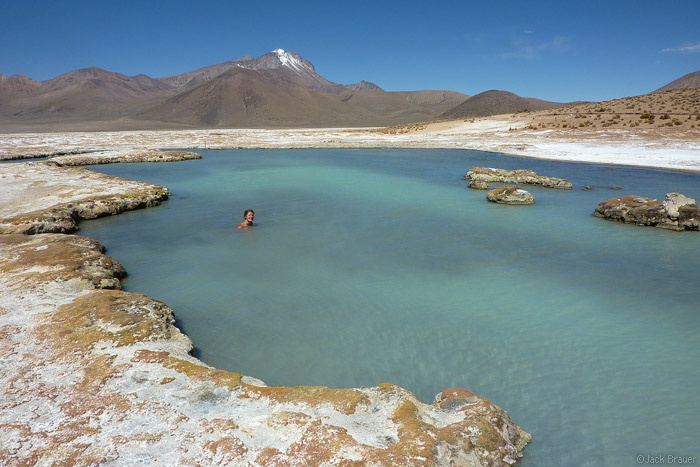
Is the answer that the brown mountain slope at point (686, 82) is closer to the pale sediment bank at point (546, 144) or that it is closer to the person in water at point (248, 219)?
the pale sediment bank at point (546, 144)

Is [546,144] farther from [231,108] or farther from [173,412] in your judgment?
[231,108]

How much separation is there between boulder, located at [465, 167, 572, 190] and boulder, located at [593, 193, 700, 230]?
467cm

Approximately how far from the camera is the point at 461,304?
590cm

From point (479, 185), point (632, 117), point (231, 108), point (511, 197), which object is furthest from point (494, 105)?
Answer: point (511, 197)

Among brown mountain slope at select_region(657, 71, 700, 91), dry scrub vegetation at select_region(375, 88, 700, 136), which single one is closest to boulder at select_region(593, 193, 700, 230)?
dry scrub vegetation at select_region(375, 88, 700, 136)

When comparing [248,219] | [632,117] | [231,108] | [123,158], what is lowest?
[248,219]

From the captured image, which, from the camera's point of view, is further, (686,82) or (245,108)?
(686,82)

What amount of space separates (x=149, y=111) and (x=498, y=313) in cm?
14956

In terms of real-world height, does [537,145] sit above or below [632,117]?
below

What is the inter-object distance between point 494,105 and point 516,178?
114828 mm

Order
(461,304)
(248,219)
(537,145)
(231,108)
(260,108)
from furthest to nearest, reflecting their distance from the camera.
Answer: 1. (260,108)
2. (231,108)
3. (537,145)
4. (248,219)
5. (461,304)

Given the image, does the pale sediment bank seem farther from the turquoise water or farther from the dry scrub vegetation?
the turquoise water

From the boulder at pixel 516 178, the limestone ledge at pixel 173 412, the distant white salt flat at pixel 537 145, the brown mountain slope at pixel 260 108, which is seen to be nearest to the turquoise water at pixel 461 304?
the limestone ledge at pixel 173 412

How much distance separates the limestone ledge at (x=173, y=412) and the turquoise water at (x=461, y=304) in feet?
2.58
